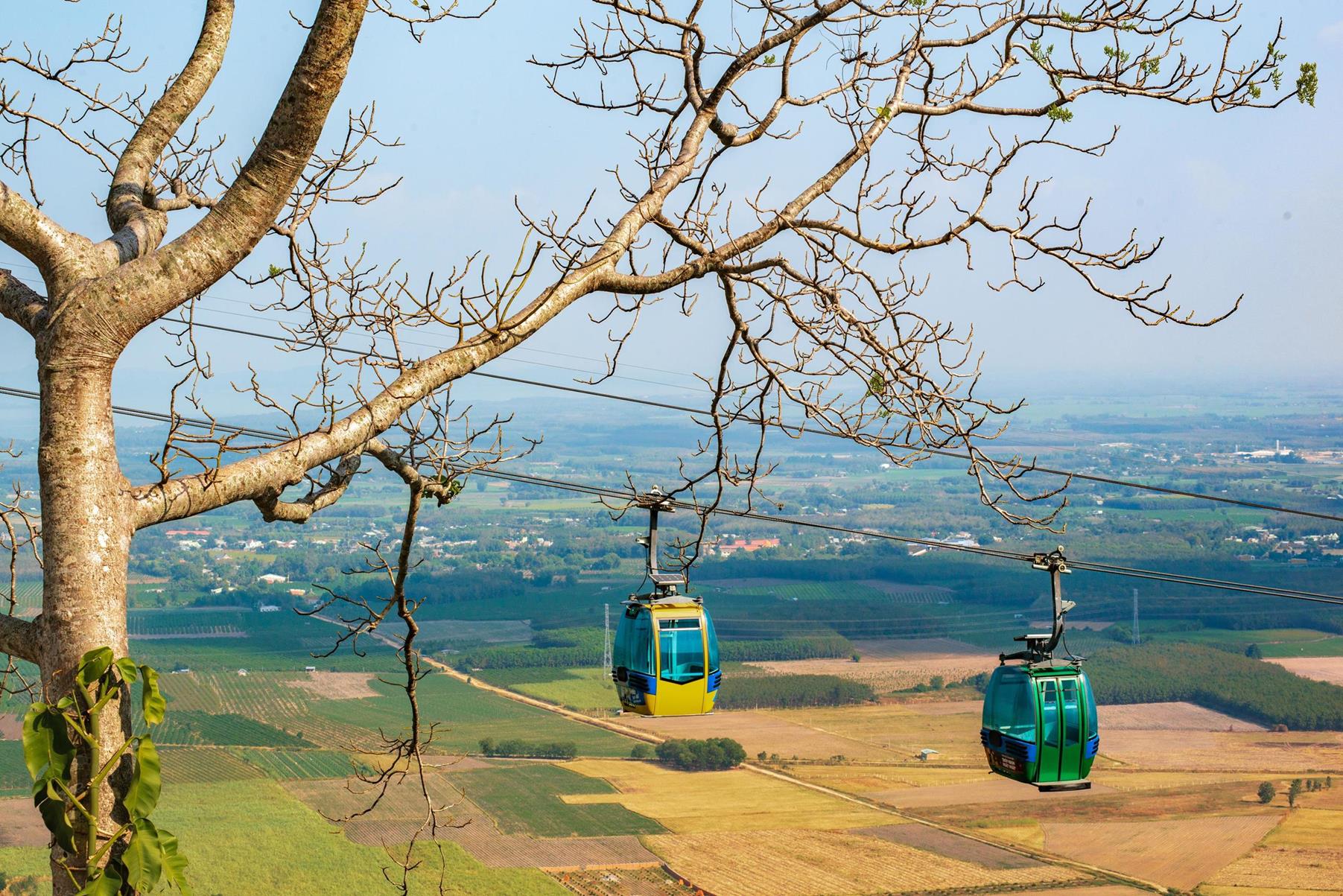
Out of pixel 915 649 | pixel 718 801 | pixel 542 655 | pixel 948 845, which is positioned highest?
pixel 915 649

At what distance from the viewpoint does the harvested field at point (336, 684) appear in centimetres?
5600

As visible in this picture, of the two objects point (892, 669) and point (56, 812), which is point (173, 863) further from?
point (892, 669)

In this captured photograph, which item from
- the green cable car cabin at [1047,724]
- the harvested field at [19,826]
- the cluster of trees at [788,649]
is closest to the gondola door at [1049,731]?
the green cable car cabin at [1047,724]

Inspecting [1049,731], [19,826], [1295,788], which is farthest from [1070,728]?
[1295,788]

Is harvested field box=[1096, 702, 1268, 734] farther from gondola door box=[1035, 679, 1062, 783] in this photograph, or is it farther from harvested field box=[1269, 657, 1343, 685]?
gondola door box=[1035, 679, 1062, 783]

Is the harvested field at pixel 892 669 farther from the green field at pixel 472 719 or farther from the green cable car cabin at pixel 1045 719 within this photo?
the green cable car cabin at pixel 1045 719

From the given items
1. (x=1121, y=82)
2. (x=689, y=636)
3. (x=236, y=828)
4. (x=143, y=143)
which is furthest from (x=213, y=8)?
(x=236, y=828)

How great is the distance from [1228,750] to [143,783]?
5278cm

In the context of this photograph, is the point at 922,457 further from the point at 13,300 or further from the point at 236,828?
the point at 236,828

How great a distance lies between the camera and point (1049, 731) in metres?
7.14

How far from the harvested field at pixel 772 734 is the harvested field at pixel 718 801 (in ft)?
7.89

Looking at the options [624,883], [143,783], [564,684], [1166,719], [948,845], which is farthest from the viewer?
[564,684]

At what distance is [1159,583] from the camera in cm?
8194

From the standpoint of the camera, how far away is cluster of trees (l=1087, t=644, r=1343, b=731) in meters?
54.6
